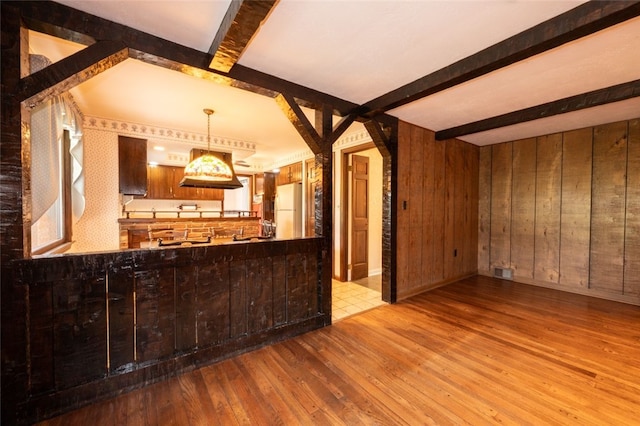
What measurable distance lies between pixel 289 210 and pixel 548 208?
4839mm

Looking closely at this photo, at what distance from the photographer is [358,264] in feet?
15.4

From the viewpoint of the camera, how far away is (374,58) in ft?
6.88

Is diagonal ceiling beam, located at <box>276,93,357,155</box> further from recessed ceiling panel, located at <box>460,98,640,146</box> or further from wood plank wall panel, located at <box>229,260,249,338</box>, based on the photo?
recessed ceiling panel, located at <box>460,98,640,146</box>

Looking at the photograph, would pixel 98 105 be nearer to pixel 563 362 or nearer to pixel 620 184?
pixel 563 362

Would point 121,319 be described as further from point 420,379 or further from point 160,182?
point 160,182

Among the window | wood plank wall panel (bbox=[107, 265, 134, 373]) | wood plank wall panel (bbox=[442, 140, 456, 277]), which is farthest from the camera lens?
wood plank wall panel (bbox=[442, 140, 456, 277])

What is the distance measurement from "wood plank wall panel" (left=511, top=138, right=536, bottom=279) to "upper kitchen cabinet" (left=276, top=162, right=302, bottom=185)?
4134 millimetres

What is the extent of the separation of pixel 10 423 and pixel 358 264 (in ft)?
13.4

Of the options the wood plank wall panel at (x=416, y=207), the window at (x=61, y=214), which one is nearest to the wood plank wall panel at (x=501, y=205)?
the wood plank wall panel at (x=416, y=207)

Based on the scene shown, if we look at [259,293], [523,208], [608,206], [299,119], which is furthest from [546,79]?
[259,293]

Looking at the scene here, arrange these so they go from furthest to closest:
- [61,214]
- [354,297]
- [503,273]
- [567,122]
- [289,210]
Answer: [289,210] < [503,273] < [354,297] < [567,122] < [61,214]

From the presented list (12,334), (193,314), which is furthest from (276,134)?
(12,334)

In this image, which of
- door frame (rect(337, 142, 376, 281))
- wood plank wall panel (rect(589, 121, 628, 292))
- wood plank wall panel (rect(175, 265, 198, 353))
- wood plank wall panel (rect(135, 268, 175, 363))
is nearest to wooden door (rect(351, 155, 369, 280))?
door frame (rect(337, 142, 376, 281))

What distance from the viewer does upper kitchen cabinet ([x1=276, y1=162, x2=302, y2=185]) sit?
597cm
